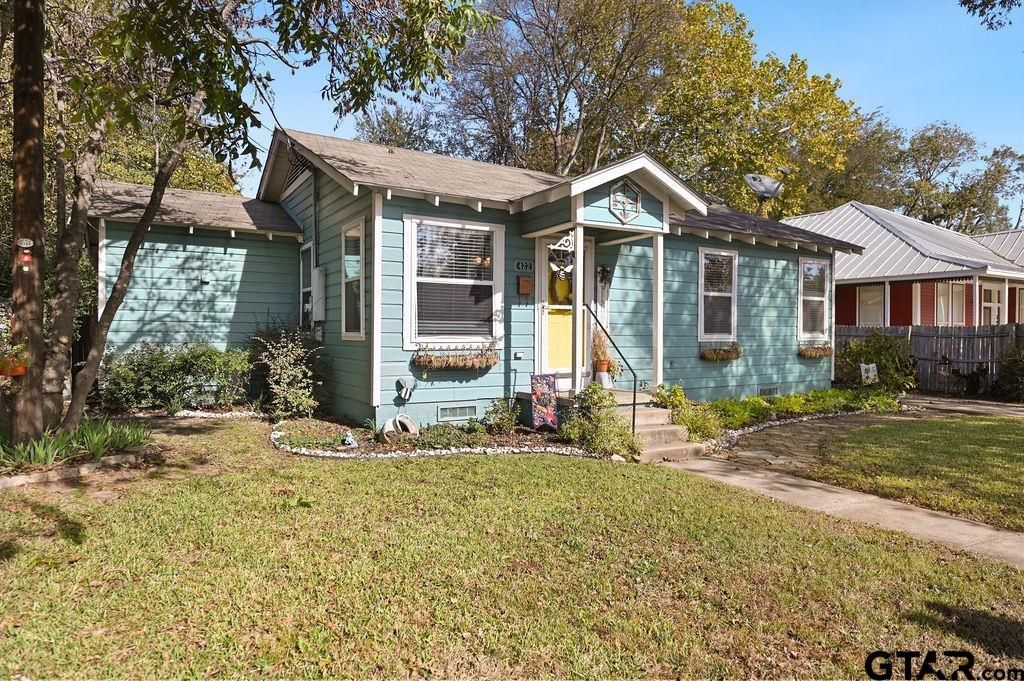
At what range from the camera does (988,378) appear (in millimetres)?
13758

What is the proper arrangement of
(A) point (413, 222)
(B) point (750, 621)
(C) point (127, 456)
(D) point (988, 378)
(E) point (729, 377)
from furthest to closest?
(D) point (988, 378), (E) point (729, 377), (A) point (413, 222), (C) point (127, 456), (B) point (750, 621)

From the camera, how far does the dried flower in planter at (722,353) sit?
34.2ft

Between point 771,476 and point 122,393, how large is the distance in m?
8.87

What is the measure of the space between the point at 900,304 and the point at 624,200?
14.4 metres

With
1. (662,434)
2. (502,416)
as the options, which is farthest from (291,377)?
(662,434)

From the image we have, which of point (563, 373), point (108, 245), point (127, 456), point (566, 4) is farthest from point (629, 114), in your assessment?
point (127, 456)

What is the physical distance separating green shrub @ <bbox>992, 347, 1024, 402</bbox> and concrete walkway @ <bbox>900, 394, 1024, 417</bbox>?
1.27ft

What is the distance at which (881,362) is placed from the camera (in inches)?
496

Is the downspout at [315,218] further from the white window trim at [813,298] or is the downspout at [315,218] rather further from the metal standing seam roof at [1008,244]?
the metal standing seam roof at [1008,244]

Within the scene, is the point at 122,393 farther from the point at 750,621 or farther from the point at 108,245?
the point at 750,621

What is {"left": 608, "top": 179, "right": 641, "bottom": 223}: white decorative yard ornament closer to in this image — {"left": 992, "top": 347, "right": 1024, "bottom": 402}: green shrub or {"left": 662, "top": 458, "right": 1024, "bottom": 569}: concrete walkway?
{"left": 662, "top": 458, "right": 1024, "bottom": 569}: concrete walkway

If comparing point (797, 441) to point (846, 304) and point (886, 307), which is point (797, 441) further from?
point (846, 304)

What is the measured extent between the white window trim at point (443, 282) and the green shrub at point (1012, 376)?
1149 cm

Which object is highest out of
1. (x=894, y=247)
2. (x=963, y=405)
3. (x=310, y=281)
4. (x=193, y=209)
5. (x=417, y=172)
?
(x=894, y=247)
